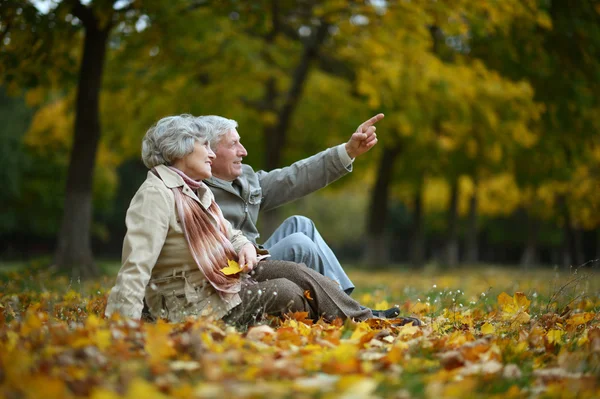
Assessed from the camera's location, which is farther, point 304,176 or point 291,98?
point 291,98

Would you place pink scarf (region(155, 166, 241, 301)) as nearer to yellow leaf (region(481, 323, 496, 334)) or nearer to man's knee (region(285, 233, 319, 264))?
man's knee (region(285, 233, 319, 264))

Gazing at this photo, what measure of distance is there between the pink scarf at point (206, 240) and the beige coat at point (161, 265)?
4 cm

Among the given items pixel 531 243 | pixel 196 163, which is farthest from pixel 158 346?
pixel 531 243

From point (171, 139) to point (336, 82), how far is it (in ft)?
41.8

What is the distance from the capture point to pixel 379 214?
1948 centimetres

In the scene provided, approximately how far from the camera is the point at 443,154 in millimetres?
17828

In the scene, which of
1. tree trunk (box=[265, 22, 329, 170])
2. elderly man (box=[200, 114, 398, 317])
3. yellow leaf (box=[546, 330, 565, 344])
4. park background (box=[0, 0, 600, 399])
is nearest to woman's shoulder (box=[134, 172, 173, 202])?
park background (box=[0, 0, 600, 399])

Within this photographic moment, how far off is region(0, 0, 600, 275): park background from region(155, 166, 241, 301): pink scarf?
256 cm

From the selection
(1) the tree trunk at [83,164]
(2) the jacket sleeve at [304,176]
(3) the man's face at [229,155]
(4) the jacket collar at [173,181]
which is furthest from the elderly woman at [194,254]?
(1) the tree trunk at [83,164]

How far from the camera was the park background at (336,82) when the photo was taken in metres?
9.40

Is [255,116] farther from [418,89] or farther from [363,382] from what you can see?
[363,382]

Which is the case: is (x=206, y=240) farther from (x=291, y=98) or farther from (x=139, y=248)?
(x=291, y=98)

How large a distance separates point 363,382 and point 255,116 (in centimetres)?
1404

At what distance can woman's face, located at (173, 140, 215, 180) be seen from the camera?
4.05 meters
